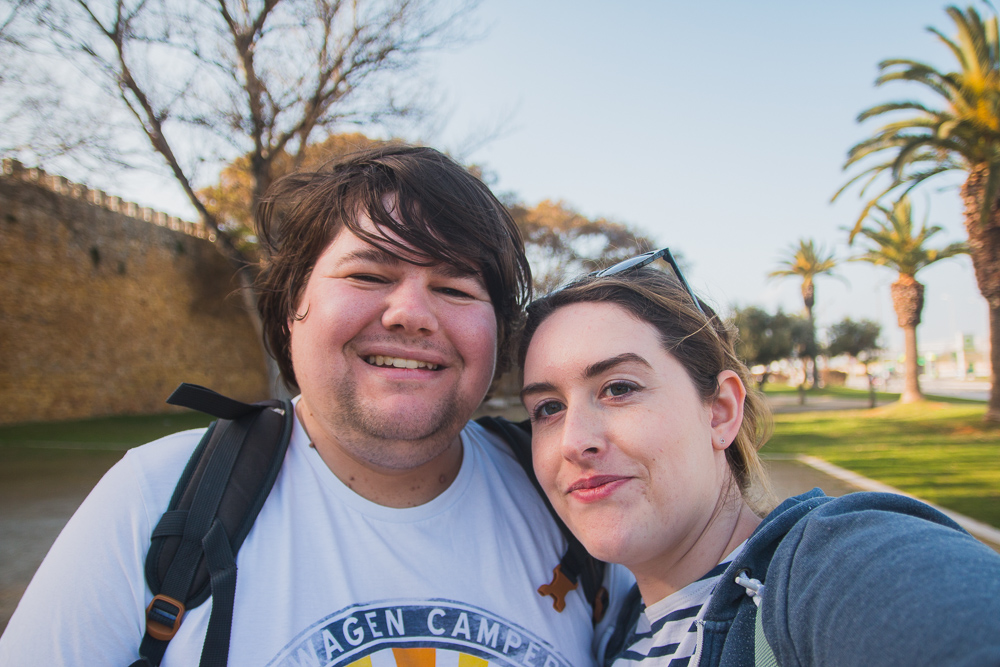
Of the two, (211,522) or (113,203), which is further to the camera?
(113,203)

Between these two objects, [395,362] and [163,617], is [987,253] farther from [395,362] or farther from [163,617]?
[163,617]

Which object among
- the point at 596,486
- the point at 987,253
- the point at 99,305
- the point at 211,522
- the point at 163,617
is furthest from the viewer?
the point at 99,305

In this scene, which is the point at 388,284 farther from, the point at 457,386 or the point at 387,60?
the point at 387,60

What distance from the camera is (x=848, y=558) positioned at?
887 millimetres

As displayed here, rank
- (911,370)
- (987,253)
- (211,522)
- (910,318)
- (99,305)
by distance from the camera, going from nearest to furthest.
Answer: (211,522), (987,253), (99,305), (911,370), (910,318)

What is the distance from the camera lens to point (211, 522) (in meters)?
1.34

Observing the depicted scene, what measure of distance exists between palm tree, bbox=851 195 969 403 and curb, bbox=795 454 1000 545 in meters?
12.0

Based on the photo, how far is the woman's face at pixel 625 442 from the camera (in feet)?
4.70

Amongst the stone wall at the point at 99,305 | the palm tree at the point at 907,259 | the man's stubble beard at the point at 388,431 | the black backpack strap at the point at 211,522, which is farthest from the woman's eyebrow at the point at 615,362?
the palm tree at the point at 907,259

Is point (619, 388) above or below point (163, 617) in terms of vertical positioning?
above

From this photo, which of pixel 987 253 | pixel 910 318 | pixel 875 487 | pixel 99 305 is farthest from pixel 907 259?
pixel 99 305

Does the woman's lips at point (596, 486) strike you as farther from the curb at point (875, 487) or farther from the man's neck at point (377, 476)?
the curb at point (875, 487)

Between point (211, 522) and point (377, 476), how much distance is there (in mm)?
466

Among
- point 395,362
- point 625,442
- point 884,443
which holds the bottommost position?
point 884,443
